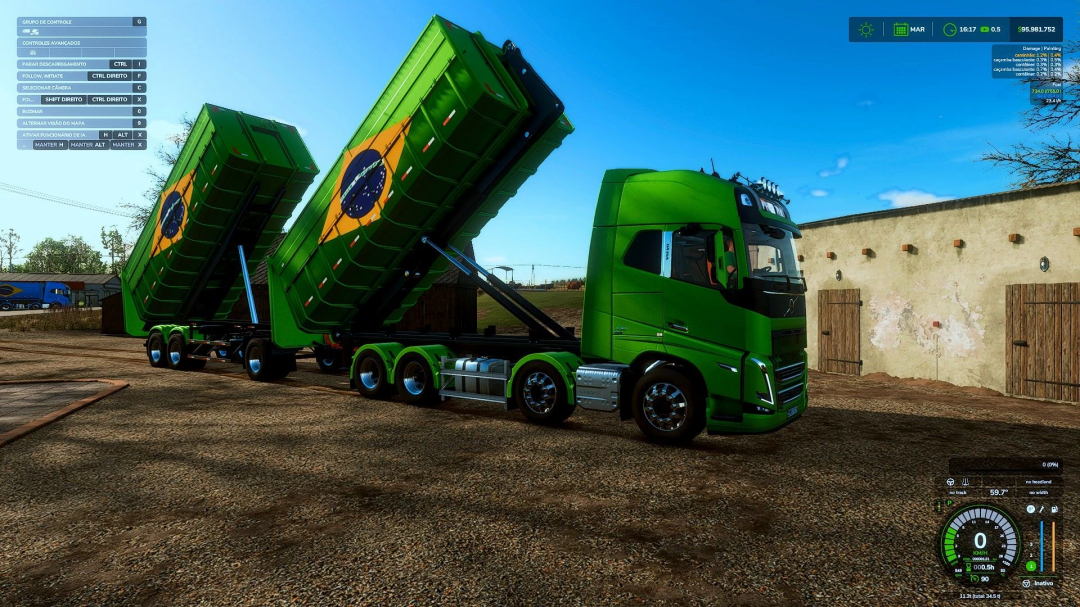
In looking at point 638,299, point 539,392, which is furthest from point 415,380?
point 638,299

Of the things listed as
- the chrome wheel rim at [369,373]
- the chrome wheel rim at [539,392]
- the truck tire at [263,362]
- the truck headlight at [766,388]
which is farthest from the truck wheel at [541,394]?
the truck tire at [263,362]

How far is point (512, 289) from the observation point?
8.84 metres

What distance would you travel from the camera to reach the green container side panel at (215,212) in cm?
1162

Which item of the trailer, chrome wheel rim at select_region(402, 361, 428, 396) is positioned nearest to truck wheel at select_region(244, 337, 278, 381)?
the trailer

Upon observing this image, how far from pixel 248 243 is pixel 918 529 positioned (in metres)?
13.6

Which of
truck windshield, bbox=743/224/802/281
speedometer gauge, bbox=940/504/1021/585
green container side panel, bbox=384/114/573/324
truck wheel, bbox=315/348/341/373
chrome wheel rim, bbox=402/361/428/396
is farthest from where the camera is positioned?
truck wheel, bbox=315/348/341/373

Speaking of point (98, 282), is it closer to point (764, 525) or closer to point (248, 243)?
point (248, 243)

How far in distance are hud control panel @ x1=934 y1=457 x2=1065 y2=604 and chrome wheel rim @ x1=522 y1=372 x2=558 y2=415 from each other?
4973 mm

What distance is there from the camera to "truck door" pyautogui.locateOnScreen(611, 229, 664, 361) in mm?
6809

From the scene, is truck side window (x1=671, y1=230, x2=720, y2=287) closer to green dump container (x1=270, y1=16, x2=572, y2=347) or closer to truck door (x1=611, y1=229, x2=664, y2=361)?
truck door (x1=611, y1=229, x2=664, y2=361)

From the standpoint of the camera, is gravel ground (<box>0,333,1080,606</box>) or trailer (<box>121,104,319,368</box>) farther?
trailer (<box>121,104,319,368</box>)

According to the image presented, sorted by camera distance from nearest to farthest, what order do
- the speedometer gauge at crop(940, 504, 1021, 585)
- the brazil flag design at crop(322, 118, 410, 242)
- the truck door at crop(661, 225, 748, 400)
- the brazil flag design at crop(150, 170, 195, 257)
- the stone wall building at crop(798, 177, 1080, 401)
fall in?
1. the speedometer gauge at crop(940, 504, 1021, 585)
2. the truck door at crop(661, 225, 748, 400)
3. the brazil flag design at crop(322, 118, 410, 242)
4. the stone wall building at crop(798, 177, 1080, 401)
5. the brazil flag design at crop(150, 170, 195, 257)

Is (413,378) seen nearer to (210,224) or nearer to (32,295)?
(210,224)

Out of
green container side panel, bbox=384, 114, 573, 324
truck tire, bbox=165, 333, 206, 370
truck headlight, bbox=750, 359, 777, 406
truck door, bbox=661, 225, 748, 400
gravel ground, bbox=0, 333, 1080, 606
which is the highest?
green container side panel, bbox=384, 114, 573, 324
